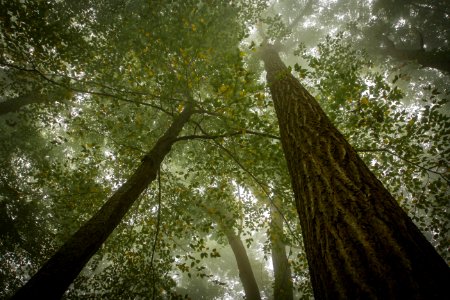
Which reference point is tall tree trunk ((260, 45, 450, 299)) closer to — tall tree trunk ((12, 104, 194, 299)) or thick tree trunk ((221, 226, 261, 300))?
tall tree trunk ((12, 104, 194, 299))

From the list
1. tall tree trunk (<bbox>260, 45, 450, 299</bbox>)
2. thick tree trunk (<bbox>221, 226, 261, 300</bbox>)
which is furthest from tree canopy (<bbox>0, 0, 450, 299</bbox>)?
tall tree trunk (<bbox>260, 45, 450, 299</bbox>)

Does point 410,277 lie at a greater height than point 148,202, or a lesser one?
lesser

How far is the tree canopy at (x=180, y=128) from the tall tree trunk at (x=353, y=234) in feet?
7.91

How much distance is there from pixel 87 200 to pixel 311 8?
1043 inches

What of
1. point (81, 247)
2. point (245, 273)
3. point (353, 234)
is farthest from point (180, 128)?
point (245, 273)

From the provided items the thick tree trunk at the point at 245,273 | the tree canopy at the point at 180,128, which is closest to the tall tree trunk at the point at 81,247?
the tree canopy at the point at 180,128

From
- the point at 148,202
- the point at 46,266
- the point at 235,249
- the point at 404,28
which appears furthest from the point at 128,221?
the point at 404,28

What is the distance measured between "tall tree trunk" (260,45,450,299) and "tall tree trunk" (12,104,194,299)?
3.14 meters

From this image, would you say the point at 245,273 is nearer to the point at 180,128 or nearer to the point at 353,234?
the point at 180,128

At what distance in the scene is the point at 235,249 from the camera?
1400 cm

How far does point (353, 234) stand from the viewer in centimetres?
205

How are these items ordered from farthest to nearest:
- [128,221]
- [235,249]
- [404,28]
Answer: [404,28] → [235,249] → [128,221]

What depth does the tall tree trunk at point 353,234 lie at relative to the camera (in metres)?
1.66

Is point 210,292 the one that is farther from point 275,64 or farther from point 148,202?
point 275,64
